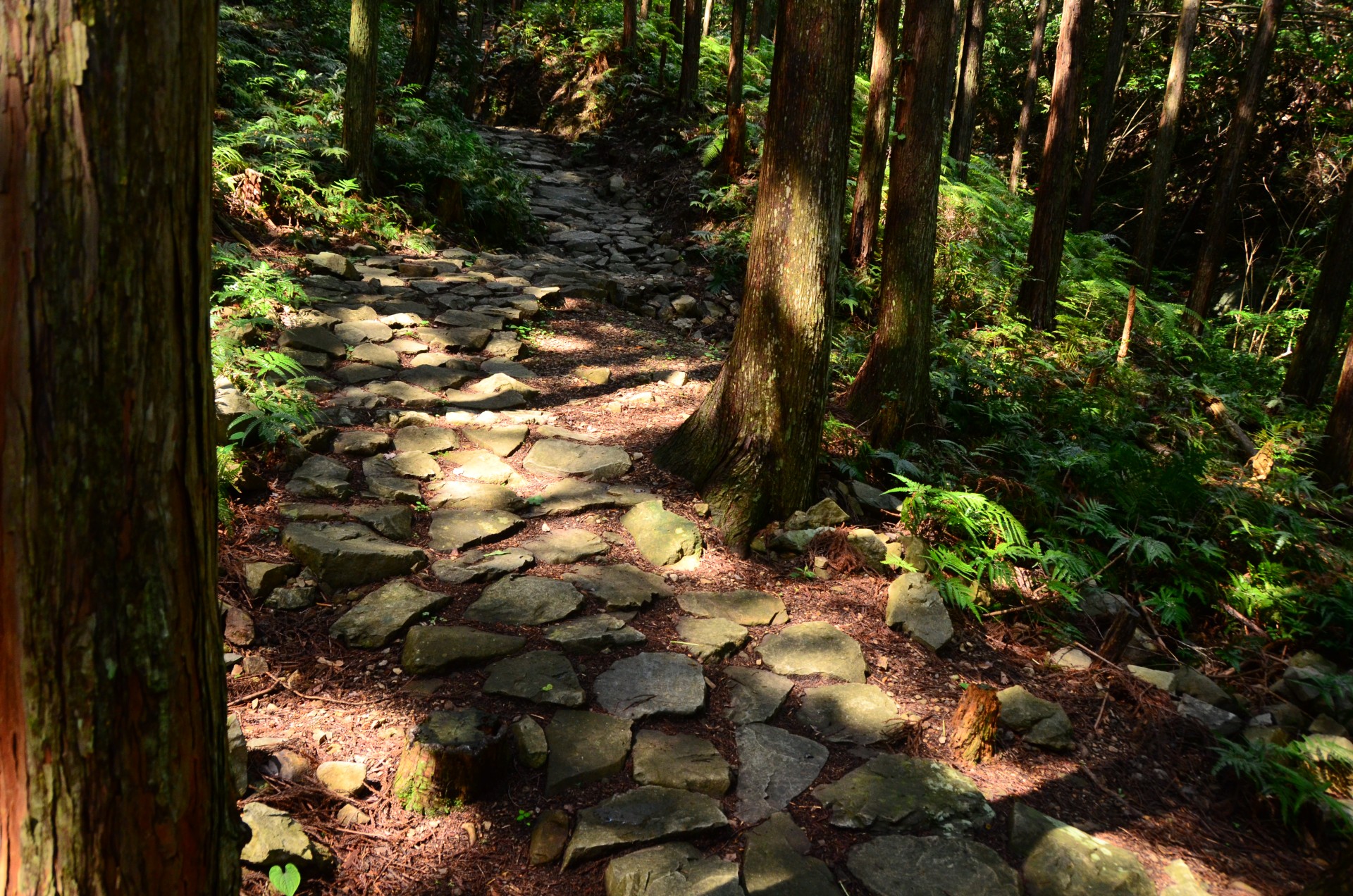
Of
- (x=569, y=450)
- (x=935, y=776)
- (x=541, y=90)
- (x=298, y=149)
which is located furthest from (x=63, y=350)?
(x=541, y=90)

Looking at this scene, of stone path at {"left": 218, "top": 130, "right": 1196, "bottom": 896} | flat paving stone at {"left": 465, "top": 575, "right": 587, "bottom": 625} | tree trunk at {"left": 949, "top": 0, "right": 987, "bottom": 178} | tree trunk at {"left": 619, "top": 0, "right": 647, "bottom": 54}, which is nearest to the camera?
stone path at {"left": 218, "top": 130, "right": 1196, "bottom": 896}

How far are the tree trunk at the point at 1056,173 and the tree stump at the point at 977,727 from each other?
7010 millimetres

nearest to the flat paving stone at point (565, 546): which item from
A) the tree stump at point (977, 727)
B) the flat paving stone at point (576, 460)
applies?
the flat paving stone at point (576, 460)

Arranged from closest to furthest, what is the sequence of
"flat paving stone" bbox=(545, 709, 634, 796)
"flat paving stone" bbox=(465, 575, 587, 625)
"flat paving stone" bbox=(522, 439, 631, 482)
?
"flat paving stone" bbox=(545, 709, 634, 796), "flat paving stone" bbox=(465, 575, 587, 625), "flat paving stone" bbox=(522, 439, 631, 482)

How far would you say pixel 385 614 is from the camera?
12.5 ft

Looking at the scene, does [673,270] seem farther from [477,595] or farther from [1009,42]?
[1009,42]

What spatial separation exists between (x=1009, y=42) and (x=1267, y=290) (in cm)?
1230

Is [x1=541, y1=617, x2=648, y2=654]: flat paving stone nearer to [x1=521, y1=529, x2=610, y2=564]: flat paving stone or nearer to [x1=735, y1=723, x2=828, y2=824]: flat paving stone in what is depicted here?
[x1=521, y1=529, x2=610, y2=564]: flat paving stone

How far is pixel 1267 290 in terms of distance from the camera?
14523mm

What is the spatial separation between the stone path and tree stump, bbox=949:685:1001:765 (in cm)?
24

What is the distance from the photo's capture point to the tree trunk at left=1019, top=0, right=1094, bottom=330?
28.8ft

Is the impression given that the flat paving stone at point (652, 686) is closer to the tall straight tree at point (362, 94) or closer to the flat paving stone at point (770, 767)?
the flat paving stone at point (770, 767)

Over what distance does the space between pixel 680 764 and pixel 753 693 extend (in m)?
0.67

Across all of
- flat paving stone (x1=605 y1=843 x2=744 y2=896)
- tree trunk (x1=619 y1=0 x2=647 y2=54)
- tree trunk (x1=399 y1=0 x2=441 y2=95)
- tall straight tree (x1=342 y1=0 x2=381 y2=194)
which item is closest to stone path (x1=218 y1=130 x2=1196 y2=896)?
flat paving stone (x1=605 y1=843 x2=744 y2=896)
